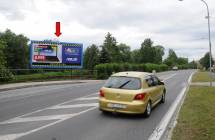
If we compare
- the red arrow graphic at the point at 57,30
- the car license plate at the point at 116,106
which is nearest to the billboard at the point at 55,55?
the red arrow graphic at the point at 57,30

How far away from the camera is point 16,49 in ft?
263

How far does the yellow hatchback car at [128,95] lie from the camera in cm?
1019

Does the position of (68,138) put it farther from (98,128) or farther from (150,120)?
(150,120)

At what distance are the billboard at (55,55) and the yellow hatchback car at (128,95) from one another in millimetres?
23747

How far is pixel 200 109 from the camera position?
11.6 metres

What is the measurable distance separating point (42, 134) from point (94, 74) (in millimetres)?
32705

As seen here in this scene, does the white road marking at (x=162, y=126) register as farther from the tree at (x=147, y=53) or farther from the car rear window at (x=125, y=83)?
the tree at (x=147, y=53)

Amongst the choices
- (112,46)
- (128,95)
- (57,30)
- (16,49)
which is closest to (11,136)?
(128,95)

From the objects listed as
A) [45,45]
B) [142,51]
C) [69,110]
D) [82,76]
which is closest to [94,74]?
[82,76]

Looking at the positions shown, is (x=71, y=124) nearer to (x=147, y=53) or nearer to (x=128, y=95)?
(x=128, y=95)

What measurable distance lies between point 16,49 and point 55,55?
49.1 metres

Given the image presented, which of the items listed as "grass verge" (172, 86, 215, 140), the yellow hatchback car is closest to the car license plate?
the yellow hatchback car

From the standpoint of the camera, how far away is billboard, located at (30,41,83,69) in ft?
110

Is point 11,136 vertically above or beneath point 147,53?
beneath
